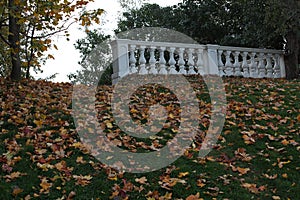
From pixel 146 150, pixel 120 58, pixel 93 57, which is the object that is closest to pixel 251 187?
pixel 146 150

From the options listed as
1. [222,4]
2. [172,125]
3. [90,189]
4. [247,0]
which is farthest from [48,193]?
[222,4]

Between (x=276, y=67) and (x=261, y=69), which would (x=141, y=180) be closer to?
(x=261, y=69)

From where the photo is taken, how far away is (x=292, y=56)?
11.4 m

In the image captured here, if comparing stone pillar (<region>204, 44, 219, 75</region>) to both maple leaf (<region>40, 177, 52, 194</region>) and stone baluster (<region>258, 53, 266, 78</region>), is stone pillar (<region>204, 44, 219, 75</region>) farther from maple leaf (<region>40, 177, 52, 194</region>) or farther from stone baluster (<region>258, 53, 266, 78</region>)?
maple leaf (<region>40, 177, 52, 194</region>)

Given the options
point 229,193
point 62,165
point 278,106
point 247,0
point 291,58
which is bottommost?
point 229,193

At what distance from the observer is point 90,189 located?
3.71m

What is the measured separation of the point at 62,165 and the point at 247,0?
10578 millimetres

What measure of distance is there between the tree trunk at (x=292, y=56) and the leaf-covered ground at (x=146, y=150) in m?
4.56

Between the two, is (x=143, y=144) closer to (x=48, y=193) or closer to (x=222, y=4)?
(x=48, y=193)

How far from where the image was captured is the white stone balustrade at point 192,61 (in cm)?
883

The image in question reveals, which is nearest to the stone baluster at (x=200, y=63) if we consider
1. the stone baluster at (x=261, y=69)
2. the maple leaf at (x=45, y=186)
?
the stone baluster at (x=261, y=69)

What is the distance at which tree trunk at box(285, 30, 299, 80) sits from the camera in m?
11.3

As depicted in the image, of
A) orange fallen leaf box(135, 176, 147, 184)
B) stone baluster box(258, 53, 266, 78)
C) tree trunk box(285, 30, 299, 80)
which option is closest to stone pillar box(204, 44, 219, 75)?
stone baluster box(258, 53, 266, 78)

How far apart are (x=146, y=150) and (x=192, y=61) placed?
17.3 feet
